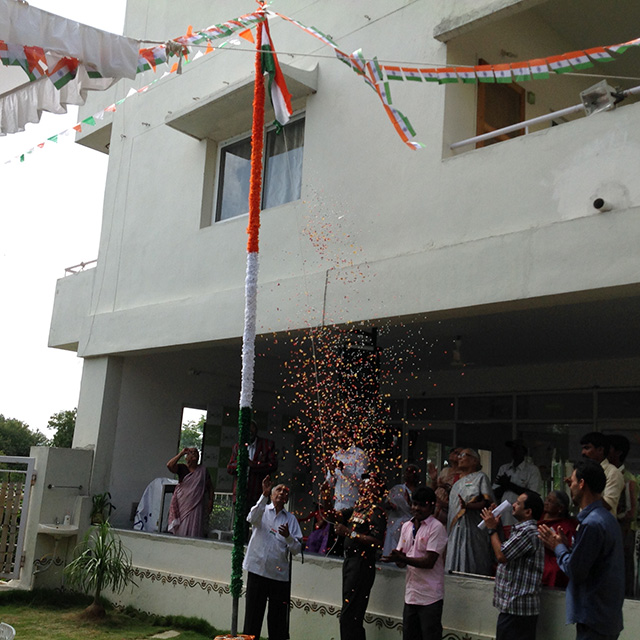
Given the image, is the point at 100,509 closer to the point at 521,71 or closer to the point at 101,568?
the point at 101,568

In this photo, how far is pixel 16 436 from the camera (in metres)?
42.2

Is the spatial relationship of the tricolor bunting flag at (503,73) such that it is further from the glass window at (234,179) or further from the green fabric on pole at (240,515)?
the glass window at (234,179)

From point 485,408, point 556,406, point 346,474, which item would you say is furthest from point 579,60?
point 485,408

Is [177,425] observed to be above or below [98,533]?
above

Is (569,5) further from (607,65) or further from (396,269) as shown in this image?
(396,269)

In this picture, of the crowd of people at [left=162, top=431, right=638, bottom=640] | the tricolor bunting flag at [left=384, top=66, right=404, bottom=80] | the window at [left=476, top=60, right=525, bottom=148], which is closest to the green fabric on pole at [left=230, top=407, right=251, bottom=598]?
the crowd of people at [left=162, top=431, right=638, bottom=640]

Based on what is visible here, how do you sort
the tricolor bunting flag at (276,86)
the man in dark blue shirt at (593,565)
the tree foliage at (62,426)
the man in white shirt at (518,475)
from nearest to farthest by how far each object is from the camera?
the man in dark blue shirt at (593,565) → the tricolor bunting flag at (276,86) → the man in white shirt at (518,475) → the tree foliage at (62,426)

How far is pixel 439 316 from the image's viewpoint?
731 cm

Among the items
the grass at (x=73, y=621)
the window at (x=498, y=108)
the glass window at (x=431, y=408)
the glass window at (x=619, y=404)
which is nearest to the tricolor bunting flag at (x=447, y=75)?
the window at (x=498, y=108)

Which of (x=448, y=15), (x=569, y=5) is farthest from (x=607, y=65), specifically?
(x=448, y=15)

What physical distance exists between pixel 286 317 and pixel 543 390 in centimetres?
406

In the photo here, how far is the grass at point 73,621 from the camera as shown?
27.6 feet

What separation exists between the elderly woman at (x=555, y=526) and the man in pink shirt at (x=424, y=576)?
0.78 metres

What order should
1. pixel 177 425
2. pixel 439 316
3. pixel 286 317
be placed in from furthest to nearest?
pixel 177 425 → pixel 286 317 → pixel 439 316
